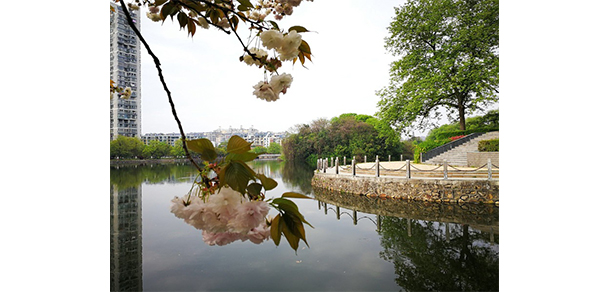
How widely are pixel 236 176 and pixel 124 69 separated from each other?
155 inches

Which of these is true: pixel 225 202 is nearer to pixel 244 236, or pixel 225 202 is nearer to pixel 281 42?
pixel 244 236

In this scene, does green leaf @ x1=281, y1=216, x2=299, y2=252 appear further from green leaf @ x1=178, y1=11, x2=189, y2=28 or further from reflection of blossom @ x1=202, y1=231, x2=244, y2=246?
green leaf @ x1=178, y1=11, x2=189, y2=28

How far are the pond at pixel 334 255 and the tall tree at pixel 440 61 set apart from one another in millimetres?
3113

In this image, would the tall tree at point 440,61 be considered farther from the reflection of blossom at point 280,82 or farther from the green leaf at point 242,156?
the green leaf at point 242,156

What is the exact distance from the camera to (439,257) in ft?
8.91

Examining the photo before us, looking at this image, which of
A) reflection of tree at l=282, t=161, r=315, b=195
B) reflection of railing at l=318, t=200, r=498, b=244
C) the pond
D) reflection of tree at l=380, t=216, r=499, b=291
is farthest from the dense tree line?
reflection of tree at l=380, t=216, r=499, b=291

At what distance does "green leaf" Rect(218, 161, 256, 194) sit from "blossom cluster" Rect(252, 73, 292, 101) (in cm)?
12

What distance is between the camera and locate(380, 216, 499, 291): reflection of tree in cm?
225

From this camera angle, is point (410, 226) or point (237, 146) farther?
point (410, 226)

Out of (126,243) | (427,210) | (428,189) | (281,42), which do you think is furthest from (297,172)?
(281,42)

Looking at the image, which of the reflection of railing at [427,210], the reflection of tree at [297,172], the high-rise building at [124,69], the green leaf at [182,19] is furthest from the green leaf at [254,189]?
the reflection of tree at [297,172]

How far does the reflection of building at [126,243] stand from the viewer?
2.42 meters

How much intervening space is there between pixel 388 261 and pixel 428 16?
639cm
